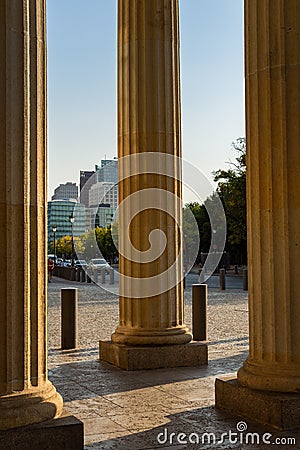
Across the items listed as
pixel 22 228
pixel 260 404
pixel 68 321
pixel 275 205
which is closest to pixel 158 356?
pixel 68 321

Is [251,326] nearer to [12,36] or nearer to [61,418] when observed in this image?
A: [61,418]

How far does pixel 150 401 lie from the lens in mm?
22234

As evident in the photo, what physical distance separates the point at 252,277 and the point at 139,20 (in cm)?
1457

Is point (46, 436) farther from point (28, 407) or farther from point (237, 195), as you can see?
point (237, 195)

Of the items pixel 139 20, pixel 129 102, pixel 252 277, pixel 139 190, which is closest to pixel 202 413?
pixel 252 277

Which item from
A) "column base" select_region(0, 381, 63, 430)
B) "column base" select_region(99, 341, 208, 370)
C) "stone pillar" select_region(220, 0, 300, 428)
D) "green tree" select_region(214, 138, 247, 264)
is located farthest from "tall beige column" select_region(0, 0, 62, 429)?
"green tree" select_region(214, 138, 247, 264)

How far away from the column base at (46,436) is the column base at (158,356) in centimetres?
1269

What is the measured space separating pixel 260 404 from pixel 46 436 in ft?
Result: 21.2

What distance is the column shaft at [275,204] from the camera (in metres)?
19.0

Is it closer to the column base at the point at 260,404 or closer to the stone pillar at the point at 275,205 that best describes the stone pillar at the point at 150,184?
the column base at the point at 260,404

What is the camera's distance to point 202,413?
20.4m

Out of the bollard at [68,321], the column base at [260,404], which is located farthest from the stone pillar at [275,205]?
the bollard at [68,321]

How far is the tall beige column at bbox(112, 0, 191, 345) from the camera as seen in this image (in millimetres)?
29297

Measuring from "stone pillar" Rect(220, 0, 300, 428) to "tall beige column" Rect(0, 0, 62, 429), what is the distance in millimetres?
6429
